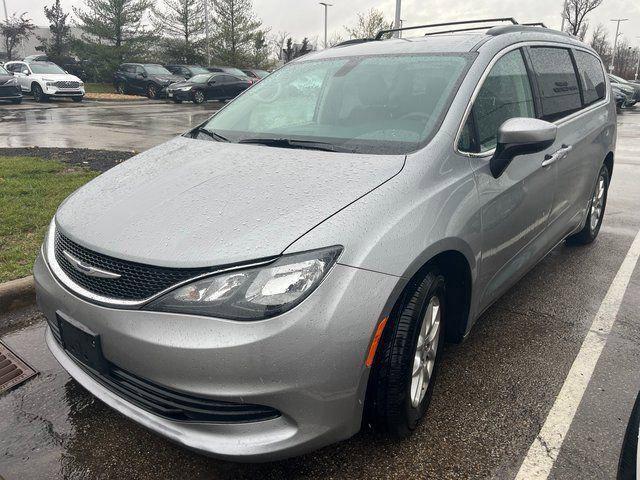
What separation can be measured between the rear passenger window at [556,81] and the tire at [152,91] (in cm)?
2507

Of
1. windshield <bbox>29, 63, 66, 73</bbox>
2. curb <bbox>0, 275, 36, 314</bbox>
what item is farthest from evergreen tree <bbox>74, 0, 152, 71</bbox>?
curb <bbox>0, 275, 36, 314</bbox>

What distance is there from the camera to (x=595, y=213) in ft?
16.1

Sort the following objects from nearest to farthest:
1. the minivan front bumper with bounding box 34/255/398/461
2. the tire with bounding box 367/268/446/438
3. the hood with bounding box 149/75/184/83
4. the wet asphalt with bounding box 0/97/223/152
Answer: the minivan front bumper with bounding box 34/255/398/461 → the tire with bounding box 367/268/446/438 → the wet asphalt with bounding box 0/97/223/152 → the hood with bounding box 149/75/184/83

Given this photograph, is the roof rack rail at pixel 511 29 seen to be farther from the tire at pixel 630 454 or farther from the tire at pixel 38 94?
the tire at pixel 38 94

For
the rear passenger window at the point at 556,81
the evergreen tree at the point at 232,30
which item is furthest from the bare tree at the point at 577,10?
the rear passenger window at the point at 556,81

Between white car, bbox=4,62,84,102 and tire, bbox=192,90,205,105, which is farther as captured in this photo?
tire, bbox=192,90,205,105

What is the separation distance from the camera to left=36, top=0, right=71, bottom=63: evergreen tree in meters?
34.8

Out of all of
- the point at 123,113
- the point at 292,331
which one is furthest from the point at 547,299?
the point at 123,113

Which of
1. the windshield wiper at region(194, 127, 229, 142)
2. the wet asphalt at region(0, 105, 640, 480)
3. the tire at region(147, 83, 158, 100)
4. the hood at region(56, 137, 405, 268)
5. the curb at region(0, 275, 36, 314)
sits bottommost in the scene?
the tire at region(147, 83, 158, 100)

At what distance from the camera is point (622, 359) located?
10.1 ft

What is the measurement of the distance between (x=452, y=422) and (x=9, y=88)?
21698 millimetres

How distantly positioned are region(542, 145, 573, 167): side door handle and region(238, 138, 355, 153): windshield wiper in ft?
4.42

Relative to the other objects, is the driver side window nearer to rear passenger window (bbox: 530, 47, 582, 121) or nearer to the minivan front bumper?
rear passenger window (bbox: 530, 47, 582, 121)

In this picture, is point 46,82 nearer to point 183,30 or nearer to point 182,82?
point 182,82
